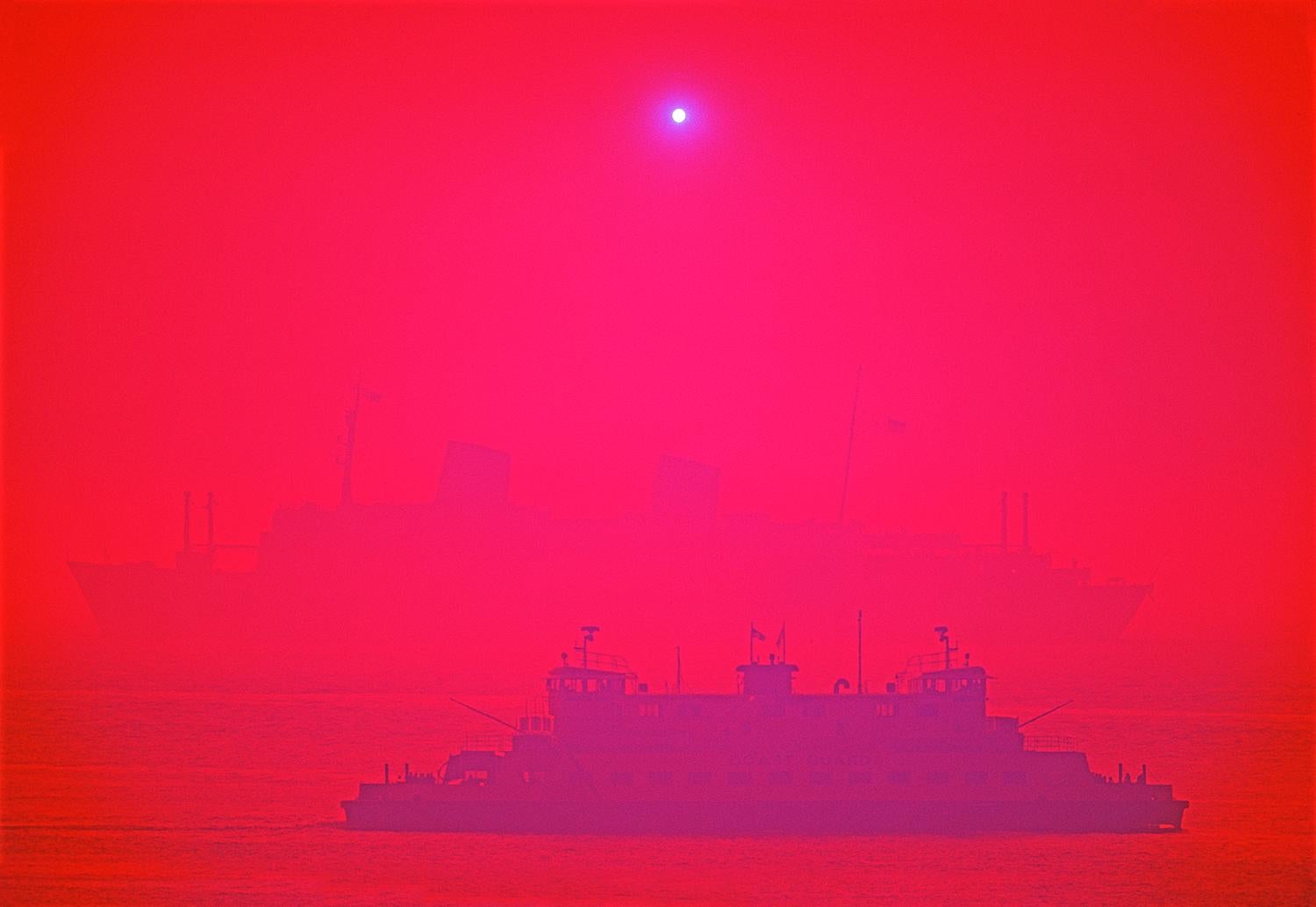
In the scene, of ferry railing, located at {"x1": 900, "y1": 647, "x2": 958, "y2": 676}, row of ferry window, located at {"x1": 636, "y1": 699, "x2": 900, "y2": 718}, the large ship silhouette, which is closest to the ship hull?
row of ferry window, located at {"x1": 636, "y1": 699, "x2": 900, "y2": 718}

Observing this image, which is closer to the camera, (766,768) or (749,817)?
(766,768)

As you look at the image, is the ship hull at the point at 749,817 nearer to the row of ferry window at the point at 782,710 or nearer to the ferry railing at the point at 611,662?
the row of ferry window at the point at 782,710

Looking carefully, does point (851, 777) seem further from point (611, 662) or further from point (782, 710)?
point (611, 662)

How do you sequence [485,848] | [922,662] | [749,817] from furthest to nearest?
1. [922,662]
2. [749,817]
3. [485,848]

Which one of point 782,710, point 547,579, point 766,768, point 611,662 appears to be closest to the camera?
point 782,710

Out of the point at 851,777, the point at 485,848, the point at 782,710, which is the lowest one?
the point at 485,848

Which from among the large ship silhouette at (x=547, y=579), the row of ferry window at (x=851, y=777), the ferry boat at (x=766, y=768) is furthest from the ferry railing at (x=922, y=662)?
the large ship silhouette at (x=547, y=579)

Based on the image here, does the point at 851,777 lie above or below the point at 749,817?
above

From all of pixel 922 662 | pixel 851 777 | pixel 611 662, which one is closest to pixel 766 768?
pixel 851 777
